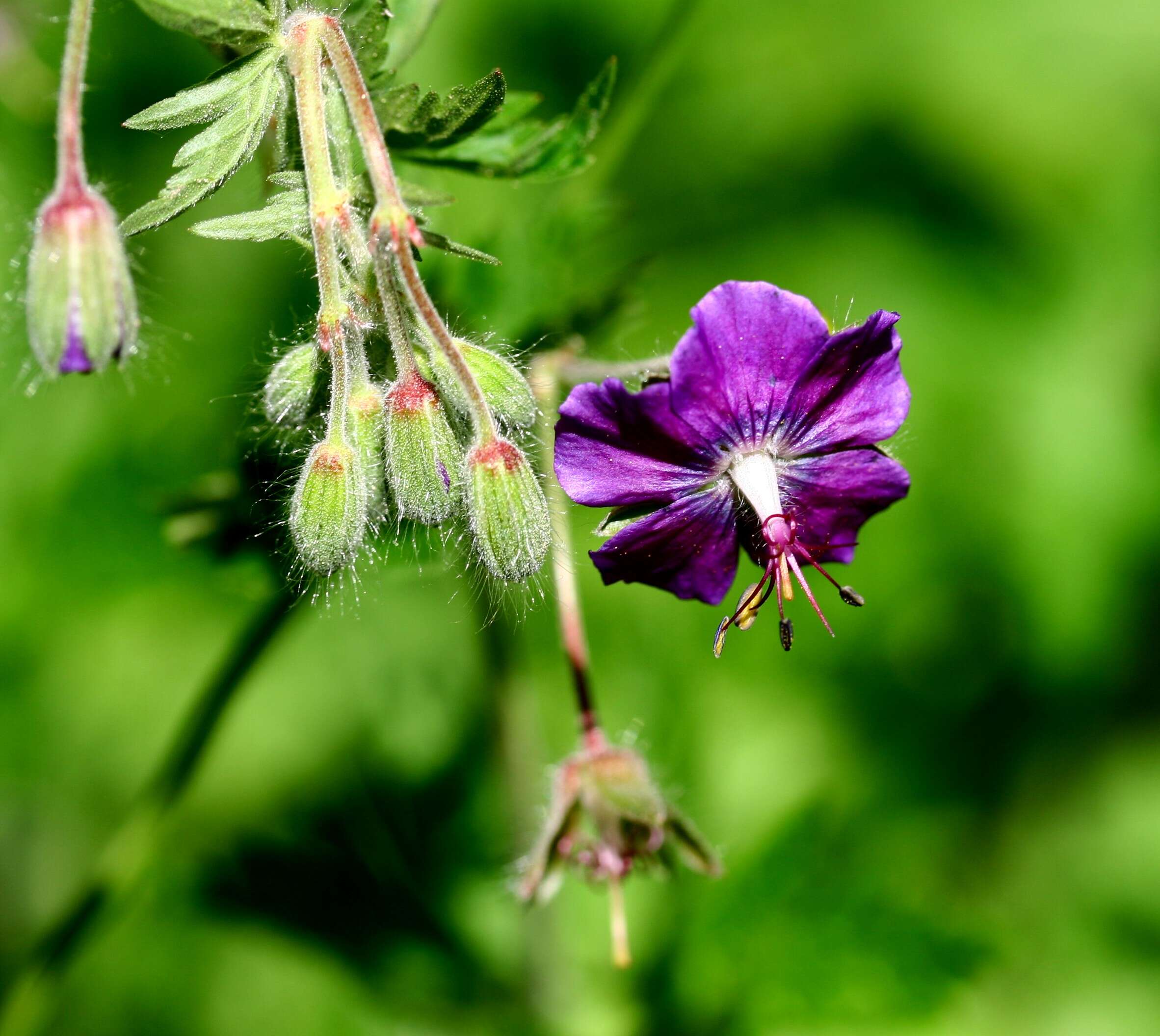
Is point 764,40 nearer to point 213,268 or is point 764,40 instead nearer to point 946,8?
point 946,8

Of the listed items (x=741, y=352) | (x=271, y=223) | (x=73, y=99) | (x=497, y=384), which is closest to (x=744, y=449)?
(x=741, y=352)

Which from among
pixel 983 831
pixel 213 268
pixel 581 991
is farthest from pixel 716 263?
pixel 581 991

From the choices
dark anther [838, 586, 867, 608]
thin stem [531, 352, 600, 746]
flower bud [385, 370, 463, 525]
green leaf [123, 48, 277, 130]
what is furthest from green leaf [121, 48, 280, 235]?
dark anther [838, 586, 867, 608]

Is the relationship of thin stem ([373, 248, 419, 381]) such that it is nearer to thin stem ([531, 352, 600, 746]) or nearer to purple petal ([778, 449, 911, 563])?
thin stem ([531, 352, 600, 746])

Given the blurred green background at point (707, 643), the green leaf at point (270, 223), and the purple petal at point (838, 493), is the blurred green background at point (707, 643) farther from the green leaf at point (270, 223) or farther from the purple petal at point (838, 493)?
the green leaf at point (270, 223)

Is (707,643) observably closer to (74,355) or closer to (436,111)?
(436,111)

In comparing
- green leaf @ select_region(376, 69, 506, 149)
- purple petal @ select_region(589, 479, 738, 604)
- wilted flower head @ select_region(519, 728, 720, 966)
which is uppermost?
green leaf @ select_region(376, 69, 506, 149)

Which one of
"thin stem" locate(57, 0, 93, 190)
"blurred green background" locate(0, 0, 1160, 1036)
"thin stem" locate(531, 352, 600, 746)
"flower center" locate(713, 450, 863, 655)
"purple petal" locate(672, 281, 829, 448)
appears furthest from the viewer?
"blurred green background" locate(0, 0, 1160, 1036)
